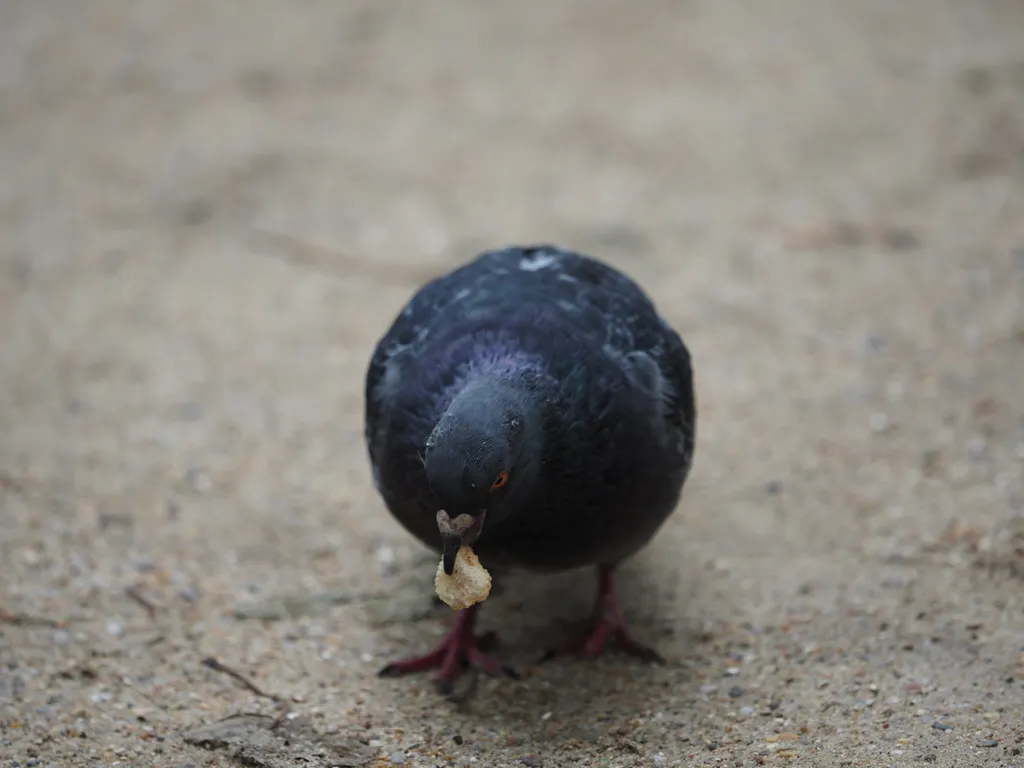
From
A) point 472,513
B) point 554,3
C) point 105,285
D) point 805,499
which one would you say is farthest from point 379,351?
point 554,3

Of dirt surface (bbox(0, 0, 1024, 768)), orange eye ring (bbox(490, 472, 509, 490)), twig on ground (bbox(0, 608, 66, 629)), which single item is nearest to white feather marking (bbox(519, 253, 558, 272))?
orange eye ring (bbox(490, 472, 509, 490))

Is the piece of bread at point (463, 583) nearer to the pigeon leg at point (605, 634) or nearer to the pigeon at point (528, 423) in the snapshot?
the pigeon at point (528, 423)

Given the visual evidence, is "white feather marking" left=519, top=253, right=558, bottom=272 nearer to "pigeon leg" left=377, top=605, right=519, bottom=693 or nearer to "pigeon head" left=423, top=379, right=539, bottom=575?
"pigeon head" left=423, top=379, right=539, bottom=575

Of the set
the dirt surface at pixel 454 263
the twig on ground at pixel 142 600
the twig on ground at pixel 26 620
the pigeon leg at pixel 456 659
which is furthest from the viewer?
the twig on ground at pixel 142 600

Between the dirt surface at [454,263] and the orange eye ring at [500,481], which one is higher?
the orange eye ring at [500,481]

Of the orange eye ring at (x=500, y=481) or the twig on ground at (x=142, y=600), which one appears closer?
the orange eye ring at (x=500, y=481)

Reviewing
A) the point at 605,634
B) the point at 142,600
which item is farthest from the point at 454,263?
the point at 605,634

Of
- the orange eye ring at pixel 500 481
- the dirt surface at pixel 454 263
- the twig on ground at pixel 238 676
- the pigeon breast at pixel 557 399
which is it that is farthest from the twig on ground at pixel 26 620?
the orange eye ring at pixel 500 481

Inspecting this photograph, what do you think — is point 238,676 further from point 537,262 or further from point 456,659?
point 537,262

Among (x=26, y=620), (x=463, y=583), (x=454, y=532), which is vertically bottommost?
(x=26, y=620)
